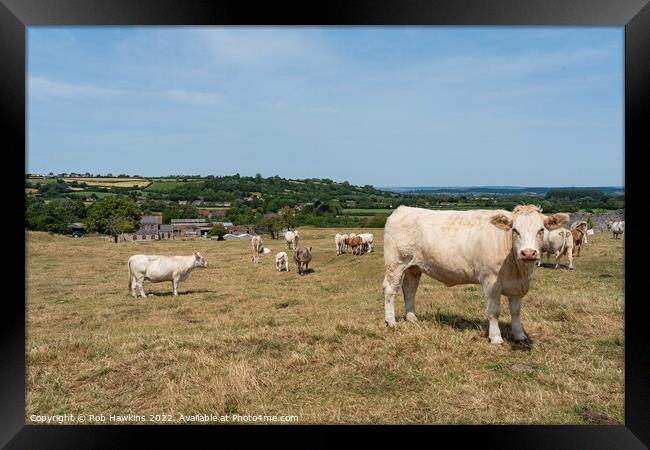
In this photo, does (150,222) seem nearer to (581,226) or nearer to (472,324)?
(472,324)

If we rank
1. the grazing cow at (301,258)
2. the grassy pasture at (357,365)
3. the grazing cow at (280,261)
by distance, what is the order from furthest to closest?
the grazing cow at (280,261) → the grazing cow at (301,258) → the grassy pasture at (357,365)

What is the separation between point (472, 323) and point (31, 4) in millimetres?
7459

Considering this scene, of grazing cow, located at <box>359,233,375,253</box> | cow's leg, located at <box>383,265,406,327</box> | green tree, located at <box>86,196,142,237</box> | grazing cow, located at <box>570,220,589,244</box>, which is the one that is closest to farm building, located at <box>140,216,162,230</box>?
green tree, located at <box>86,196,142,237</box>

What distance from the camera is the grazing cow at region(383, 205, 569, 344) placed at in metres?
5.61

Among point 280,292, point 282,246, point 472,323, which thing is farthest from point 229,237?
point 472,323

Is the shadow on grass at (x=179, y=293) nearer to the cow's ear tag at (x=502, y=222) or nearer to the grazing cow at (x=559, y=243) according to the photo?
the cow's ear tag at (x=502, y=222)

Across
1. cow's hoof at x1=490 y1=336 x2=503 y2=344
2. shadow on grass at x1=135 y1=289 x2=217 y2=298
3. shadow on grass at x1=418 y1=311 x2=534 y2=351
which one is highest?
cow's hoof at x1=490 y1=336 x2=503 y2=344

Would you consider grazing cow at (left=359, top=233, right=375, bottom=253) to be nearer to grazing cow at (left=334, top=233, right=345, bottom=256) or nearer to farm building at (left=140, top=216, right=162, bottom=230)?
grazing cow at (left=334, top=233, right=345, bottom=256)

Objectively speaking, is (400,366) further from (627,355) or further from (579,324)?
(579,324)

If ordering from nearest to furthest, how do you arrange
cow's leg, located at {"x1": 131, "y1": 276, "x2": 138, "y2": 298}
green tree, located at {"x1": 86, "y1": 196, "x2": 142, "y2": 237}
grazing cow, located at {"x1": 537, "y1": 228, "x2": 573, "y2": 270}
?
cow's leg, located at {"x1": 131, "y1": 276, "x2": 138, "y2": 298} < grazing cow, located at {"x1": 537, "y1": 228, "x2": 573, "y2": 270} < green tree, located at {"x1": 86, "y1": 196, "x2": 142, "y2": 237}

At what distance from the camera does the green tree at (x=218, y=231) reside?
24.2 metres

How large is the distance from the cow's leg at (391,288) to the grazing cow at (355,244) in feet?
49.8

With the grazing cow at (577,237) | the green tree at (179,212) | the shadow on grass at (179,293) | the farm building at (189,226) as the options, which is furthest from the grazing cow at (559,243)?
the farm building at (189,226)

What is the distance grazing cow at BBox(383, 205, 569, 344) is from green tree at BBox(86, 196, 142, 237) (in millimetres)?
11222
